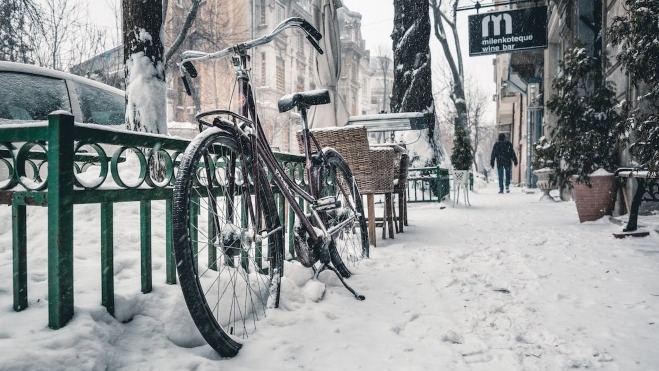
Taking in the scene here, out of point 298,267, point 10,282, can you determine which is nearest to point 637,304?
point 298,267

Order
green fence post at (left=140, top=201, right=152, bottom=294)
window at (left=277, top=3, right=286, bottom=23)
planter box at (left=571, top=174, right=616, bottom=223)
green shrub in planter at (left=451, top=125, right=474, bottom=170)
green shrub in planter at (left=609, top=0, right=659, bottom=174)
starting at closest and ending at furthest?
green fence post at (left=140, top=201, right=152, bottom=294) → green shrub in planter at (left=609, top=0, right=659, bottom=174) → planter box at (left=571, top=174, right=616, bottom=223) → green shrub in planter at (left=451, top=125, right=474, bottom=170) → window at (left=277, top=3, right=286, bottom=23)

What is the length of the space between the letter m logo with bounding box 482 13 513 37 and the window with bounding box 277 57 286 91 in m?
26.3

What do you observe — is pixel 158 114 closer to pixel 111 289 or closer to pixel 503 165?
pixel 111 289

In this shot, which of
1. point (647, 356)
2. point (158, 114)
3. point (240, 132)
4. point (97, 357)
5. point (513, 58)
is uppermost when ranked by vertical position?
point (513, 58)

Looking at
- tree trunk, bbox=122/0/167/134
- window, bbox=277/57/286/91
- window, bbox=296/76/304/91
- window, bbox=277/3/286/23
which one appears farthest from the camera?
window, bbox=296/76/304/91

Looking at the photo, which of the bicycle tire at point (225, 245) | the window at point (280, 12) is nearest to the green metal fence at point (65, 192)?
the bicycle tire at point (225, 245)

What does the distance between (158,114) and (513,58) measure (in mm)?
13405

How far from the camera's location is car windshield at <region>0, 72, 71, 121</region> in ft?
14.4

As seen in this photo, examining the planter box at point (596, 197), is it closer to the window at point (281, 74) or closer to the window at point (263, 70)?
the window at point (263, 70)

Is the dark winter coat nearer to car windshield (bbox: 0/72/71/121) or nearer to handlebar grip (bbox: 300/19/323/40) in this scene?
car windshield (bbox: 0/72/71/121)

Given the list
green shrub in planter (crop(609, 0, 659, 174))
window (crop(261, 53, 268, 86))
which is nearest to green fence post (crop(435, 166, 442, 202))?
green shrub in planter (crop(609, 0, 659, 174))

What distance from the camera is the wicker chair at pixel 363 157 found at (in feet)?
13.4

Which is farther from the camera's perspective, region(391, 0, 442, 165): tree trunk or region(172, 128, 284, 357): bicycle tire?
region(391, 0, 442, 165): tree trunk

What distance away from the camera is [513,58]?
47.9 ft
